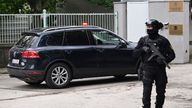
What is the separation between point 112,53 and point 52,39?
178 centimetres

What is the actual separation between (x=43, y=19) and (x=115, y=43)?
655 cm

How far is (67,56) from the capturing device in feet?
46.1

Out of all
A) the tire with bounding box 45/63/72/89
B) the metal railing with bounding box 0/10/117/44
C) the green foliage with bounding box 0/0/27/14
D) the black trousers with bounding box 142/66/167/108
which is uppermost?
the green foliage with bounding box 0/0/27/14

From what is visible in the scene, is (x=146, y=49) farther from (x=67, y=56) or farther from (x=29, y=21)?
(x=29, y=21)

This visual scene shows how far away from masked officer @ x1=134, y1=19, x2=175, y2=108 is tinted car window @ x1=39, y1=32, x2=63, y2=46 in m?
5.46

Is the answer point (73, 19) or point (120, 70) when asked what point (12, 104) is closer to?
point (120, 70)

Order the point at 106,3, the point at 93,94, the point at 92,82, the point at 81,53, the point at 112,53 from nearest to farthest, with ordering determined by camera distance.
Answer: the point at 93,94
the point at 81,53
the point at 112,53
the point at 92,82
the point at 106,3

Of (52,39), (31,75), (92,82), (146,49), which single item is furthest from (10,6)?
(146,49)

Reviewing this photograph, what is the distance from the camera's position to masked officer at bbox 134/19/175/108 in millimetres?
8742

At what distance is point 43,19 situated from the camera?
2089 cm

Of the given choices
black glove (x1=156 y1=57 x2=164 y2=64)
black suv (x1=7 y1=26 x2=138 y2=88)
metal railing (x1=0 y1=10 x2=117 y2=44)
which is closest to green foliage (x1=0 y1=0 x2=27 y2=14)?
metal railing (x1=0 y1=10 x2=117 y2=44)

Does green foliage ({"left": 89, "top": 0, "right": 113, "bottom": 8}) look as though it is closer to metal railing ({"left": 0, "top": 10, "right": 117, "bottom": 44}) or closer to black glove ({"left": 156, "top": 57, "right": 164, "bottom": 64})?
metal railing ({"left": 0, "top": 10, "right": 117, "bottom": 44})

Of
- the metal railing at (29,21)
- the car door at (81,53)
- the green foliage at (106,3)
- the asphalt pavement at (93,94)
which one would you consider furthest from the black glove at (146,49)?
the green foliage at (106,3)

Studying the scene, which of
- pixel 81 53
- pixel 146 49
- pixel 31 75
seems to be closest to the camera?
pixel 146 49
